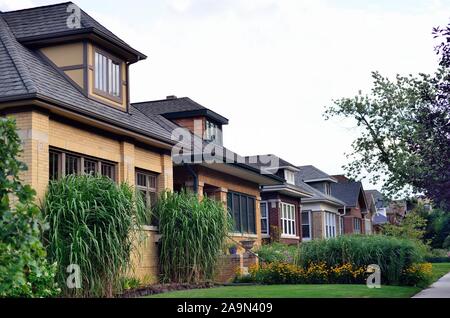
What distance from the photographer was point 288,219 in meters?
40.1

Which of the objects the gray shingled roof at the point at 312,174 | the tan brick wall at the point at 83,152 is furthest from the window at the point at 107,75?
the gray shingled roof at the point at 312,174

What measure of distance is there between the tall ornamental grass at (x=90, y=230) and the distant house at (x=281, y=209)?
70.4 ft

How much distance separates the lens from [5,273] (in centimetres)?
628

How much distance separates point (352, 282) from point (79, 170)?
28.3ft

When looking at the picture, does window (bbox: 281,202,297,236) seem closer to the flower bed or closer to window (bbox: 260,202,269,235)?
window (bbox: 260,202,269,235)

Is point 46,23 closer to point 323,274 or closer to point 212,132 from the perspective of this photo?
point 323,274

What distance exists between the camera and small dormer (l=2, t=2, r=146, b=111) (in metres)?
18.2

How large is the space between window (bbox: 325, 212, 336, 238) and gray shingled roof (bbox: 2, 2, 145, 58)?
3059 cm

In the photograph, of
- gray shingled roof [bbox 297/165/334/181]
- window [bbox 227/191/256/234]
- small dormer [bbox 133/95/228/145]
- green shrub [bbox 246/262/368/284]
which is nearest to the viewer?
green shrub [bbox 246/262/368/284]

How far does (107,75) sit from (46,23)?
2.29m

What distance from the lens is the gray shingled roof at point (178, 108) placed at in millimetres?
28312

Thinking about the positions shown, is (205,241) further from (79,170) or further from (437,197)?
(437,197)

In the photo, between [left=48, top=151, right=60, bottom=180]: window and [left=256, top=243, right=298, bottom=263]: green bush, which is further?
[left=256, top=243, right=298, bottom=263]: green bush

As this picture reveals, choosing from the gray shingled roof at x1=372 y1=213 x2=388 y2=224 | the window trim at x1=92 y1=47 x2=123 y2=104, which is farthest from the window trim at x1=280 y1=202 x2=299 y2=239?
the gray shingled roof at x1=372 y1=213 x2=388 y2=224
